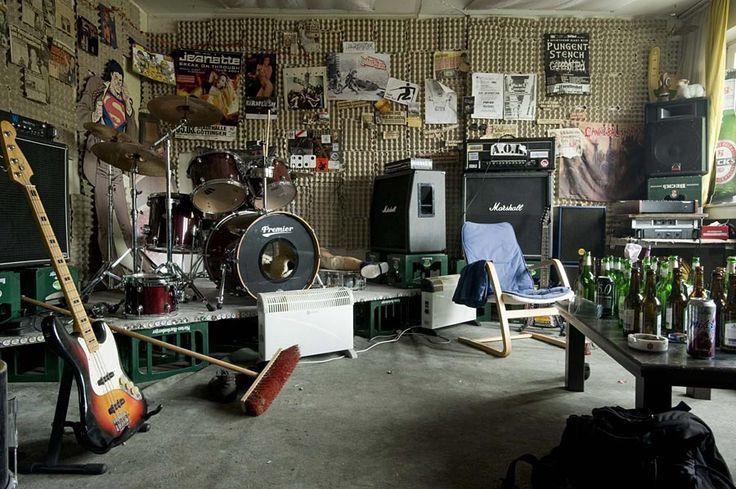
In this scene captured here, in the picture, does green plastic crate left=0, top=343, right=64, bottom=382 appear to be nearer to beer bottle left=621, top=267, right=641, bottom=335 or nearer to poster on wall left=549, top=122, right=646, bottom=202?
beer bottle left=621, top=267, right=641, bottom=335

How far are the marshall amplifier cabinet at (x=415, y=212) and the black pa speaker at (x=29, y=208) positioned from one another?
→ 247cm

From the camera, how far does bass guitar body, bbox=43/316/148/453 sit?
152cm

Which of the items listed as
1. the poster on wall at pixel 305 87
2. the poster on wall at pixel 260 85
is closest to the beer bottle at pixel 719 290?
the poster on wall at pixel 305 87

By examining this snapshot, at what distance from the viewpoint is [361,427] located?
197 cm

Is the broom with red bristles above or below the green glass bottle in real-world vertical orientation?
below

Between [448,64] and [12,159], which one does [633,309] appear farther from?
[448,64]

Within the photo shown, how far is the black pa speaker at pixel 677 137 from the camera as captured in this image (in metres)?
3.88

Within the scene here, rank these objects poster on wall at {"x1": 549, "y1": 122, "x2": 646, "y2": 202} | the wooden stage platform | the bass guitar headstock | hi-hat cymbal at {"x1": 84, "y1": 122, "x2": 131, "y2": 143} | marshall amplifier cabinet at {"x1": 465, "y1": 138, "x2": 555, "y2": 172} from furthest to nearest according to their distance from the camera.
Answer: poster on wall at {"x1": 549, "y1": 122, "x2": 646, "y2": 202} → marshall amplifier cabinet at {"x1": 465, "y1": 138, "x2": 555, "y2": 172} → hi-hat cymbal at {"x1": 84, "y1": 122, "x2": 131, "y2": 143} → the wooden stage platform → the bass guitar headstock

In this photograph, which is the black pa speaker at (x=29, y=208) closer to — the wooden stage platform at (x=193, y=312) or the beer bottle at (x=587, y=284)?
the wooden stage platform at (x=193, y=312)

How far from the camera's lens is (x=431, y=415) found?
2.09 m

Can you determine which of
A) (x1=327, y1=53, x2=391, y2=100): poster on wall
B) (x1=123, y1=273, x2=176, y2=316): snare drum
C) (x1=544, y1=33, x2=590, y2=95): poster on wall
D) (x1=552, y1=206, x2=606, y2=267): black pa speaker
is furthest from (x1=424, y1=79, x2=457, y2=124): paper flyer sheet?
(x1=123, y1=273, x2=176, y2=316): snare drum

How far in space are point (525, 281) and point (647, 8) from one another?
3.01 meters

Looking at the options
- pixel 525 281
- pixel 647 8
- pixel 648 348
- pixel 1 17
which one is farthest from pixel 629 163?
pixel 1 17

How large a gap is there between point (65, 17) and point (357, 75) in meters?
2.45
